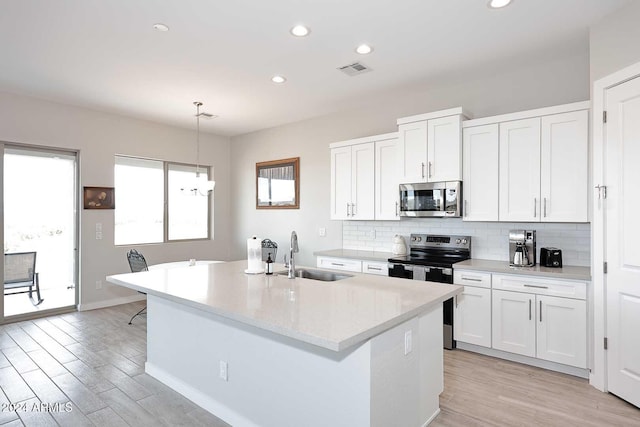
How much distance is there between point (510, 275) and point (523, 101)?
1.83m

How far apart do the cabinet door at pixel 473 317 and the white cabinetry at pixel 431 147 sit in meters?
1.19

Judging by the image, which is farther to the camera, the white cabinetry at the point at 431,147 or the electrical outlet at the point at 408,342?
the white cabinetry at the point at 431,147

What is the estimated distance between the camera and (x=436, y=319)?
2.46 meters

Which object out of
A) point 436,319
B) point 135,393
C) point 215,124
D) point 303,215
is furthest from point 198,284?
point 215,124

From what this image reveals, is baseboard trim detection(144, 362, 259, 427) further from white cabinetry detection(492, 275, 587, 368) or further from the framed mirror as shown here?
the framed mirror

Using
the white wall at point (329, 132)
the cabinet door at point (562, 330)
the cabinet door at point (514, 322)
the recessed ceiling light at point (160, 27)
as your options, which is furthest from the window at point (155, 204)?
the cabinet door at point (562, 330)

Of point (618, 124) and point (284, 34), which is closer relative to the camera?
point (618, 124)

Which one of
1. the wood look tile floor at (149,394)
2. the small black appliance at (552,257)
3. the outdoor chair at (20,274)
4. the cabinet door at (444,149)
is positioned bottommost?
the wood look tile floor at (149,394)

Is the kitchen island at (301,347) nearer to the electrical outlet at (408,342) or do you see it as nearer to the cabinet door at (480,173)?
the electrical outlet at (408,342)

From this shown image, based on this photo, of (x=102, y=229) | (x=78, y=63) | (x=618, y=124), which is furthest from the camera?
Result: (x=102, y=229)

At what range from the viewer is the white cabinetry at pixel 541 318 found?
297 centimetres

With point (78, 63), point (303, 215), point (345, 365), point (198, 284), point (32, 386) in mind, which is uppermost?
point (78, 63)

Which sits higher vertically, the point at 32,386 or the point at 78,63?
the point at 78,63

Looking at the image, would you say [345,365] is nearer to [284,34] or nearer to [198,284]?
[198,284]
